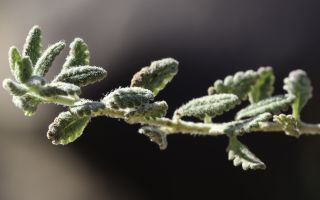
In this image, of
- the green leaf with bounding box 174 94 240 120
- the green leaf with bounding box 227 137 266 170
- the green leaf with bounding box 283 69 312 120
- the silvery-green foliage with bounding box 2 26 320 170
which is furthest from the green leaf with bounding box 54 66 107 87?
the green leaf with bounding box 283 69 312 120

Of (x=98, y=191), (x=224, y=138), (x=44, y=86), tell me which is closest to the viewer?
(x=44, y=86)

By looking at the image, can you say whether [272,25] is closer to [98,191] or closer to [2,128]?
[98,191]

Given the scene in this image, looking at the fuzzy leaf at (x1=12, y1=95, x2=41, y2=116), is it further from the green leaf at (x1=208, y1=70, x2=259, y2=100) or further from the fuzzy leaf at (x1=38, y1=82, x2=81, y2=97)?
the green leaf at (x1=208, y1=70, x2=259, y2=100)

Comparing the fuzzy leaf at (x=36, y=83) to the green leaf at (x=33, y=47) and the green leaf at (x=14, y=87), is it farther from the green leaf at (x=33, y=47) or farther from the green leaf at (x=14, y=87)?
the green leaf at (x=33, y=47)

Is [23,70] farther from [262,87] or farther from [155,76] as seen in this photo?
[262,87]

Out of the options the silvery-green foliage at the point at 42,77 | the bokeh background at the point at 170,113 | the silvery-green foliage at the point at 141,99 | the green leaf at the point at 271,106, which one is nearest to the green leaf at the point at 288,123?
the silvery-green foliage at the point at 141,99

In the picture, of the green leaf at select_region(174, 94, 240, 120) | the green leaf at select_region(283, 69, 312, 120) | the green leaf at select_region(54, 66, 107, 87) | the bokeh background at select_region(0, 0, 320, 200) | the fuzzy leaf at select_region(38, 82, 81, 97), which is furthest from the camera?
the bokeh background at select_region(0, 0, 320, 200)

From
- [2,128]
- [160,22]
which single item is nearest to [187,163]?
[160,22]
